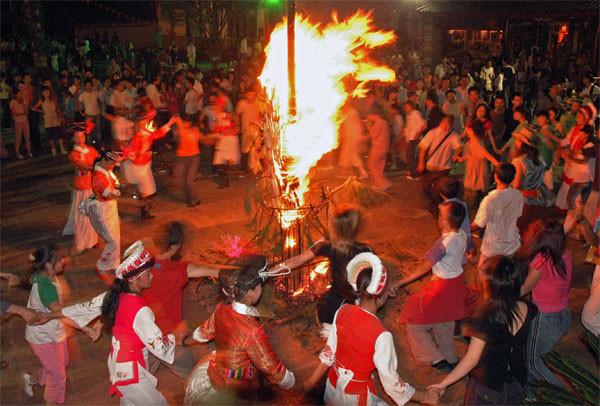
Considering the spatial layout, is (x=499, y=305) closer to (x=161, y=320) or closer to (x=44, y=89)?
(x=161, y=320)

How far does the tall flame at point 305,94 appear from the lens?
Answer: 6.70 m

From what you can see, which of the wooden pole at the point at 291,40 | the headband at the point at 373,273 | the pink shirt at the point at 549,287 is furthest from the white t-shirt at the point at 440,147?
the headband at the point at 373,273

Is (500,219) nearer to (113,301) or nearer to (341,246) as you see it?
(341,246)

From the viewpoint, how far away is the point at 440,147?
927 cm

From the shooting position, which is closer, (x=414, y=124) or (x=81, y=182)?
(x=81, y=182)

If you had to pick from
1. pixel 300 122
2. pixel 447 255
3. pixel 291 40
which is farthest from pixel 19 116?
pixel 447 255

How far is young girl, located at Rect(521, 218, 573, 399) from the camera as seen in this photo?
443cm

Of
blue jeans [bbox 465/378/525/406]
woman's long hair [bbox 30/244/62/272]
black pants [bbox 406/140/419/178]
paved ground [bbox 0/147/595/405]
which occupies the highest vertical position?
woman's long hair [bbox 30/244/62/272]

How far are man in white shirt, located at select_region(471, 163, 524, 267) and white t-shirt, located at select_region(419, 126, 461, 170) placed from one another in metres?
3.24

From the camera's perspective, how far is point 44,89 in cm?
1372

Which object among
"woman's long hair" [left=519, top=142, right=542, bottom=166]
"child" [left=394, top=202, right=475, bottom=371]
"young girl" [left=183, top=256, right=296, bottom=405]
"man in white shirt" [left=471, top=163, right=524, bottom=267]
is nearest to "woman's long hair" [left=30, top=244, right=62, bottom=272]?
"young girl" [left=183, top=256, right=296, bottom=405]

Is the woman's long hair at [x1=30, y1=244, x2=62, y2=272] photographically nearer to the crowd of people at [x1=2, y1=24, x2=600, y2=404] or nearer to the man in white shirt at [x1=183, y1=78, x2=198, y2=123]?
the crowd of people at [x1=2, y1=24, x2=600, y2=404]

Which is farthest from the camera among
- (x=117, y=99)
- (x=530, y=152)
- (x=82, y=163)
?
(x=117, y=99)

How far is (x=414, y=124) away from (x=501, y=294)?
813 centimetres
